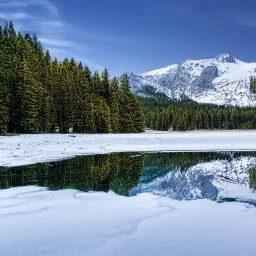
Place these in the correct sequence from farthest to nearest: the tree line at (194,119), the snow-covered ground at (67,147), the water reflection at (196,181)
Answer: the tree line at (194,119), the snow-covered ground at (67,147), the water reflection at (196,181)

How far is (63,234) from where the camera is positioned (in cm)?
584

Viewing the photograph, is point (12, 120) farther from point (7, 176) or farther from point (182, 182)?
point (182, 182)

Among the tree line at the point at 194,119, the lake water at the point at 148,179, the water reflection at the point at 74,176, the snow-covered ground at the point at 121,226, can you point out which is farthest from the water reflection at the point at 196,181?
the tree line at the point at 194,119

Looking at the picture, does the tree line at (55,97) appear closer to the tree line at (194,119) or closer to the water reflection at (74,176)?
the water reflection at (74,176)

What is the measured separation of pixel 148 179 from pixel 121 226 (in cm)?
693

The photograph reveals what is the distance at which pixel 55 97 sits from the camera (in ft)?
180

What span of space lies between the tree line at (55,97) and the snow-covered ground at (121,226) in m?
30.4

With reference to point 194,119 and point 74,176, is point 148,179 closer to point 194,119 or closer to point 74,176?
point 74,176

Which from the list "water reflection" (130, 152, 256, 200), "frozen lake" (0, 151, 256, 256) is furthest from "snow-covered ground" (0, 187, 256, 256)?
"water reflection" (130, 152, 256, 200)

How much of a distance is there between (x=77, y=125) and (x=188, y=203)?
164 ft

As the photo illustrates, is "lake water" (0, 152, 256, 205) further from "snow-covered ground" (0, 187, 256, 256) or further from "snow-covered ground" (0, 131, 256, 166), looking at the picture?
"snow-covered ground" (0, 131, 256, 166)

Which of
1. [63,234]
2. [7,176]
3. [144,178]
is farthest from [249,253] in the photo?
[7,176]

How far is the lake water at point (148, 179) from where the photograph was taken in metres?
10.4

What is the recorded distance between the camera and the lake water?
10.4m
